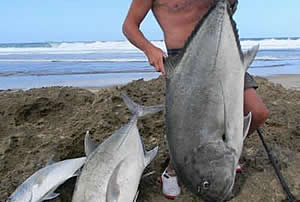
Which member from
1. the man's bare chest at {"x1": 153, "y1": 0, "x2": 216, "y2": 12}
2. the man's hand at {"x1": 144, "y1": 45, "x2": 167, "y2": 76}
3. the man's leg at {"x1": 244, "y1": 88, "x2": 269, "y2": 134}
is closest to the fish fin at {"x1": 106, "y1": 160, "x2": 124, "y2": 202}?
the man's hand at {"x1": 144, "y1": 45, "x2": 167, "y2": 76}

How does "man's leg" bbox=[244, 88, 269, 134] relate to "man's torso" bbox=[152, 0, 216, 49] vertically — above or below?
below

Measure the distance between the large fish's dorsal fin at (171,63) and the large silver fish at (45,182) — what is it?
94cm

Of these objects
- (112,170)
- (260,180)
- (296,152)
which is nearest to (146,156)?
(112,170)

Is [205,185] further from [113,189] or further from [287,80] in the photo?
[287,80]

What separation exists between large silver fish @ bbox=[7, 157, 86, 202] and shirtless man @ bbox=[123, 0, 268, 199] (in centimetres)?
73

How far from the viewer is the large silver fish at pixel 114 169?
8.07 feet

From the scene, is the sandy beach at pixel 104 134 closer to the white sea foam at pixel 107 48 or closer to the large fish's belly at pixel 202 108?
the large fish's belly at pixel 202 108

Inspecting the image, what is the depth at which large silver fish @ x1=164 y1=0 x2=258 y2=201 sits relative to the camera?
2.13 m

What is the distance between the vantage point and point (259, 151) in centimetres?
351

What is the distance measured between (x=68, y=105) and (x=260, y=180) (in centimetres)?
226

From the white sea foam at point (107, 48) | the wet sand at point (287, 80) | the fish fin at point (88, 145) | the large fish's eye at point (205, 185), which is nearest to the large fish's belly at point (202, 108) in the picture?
the large fish's eye at point (205, 185)

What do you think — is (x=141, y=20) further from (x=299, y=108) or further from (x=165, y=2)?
(x=299, y=108)

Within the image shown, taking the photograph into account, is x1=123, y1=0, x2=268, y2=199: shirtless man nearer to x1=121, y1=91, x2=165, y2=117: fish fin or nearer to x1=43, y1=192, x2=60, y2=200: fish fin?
x1=121, y1=91, x2=165, y2=117: fish fin

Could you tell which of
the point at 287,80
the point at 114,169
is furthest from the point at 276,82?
the point at 114,169
